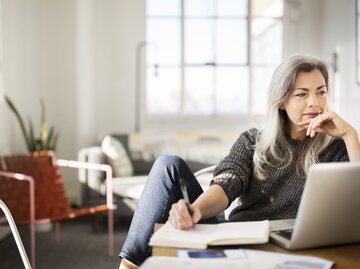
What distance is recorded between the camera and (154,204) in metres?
1.59

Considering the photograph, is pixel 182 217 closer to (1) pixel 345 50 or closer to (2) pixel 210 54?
(1) pixel 345 50

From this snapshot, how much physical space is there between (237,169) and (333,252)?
0.59 m

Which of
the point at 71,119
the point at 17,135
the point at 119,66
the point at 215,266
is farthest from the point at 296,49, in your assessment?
the point at 215,266

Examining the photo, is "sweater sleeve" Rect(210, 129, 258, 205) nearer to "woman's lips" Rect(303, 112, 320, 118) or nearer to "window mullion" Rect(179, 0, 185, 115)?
"woman's lips" Rect(303, 112, 320, 118)

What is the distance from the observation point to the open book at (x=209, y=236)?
1.17 m

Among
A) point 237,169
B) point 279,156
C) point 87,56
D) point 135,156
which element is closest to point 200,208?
point 237,169

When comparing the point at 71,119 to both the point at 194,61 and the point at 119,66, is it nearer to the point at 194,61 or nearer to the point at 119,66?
the point at 119,66

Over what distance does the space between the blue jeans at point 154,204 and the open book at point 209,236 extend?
0.94 ft

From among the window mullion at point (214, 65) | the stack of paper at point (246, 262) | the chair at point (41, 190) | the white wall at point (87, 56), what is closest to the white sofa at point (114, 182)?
the chair at point (41, 190)

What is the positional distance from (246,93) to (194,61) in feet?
1.96

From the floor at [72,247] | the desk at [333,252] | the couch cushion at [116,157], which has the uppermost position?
the desk at [333,252]

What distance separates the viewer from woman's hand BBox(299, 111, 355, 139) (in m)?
1.66

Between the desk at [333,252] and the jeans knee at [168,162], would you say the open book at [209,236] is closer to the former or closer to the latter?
the desk at [333,252]

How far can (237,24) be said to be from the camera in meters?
5.15
